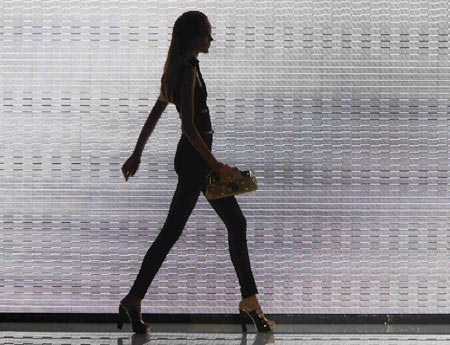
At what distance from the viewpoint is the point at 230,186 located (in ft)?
15.8

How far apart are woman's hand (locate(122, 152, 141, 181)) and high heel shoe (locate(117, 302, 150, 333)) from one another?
23.8 inches

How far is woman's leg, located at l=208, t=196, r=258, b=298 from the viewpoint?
492 centimetres

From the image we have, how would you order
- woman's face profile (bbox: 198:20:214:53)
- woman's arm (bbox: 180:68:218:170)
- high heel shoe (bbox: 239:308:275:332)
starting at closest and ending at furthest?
1. woman's arm (bbox: 180:68:218:170)
2. woman's face profile (bbox: 198:20:214:53)
3. high heel shoe (bbox: 239:308:275:332)

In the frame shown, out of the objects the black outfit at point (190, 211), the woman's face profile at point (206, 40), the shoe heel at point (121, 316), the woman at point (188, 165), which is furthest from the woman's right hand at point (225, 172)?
the shoe heel at point (121, 316)

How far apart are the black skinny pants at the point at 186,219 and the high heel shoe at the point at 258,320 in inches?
3.6

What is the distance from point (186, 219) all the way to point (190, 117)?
504 mm

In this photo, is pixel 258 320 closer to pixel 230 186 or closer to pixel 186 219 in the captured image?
pixel 186 219

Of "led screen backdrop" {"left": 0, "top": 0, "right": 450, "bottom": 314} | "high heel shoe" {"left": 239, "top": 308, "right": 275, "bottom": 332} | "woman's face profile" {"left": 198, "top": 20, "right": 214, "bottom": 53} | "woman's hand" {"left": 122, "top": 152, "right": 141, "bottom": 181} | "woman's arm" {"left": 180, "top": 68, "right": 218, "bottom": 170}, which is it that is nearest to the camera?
"woman's arm" {"left": 180, "top": 68, "right": 218, "bottom": 170}

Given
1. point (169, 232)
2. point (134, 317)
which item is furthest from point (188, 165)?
point (134, 317)

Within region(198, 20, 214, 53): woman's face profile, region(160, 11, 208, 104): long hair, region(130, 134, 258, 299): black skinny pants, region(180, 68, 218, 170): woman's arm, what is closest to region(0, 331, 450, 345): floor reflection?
region(130, 134, 258, 299): black skinny pants

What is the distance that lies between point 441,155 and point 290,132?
75 cm

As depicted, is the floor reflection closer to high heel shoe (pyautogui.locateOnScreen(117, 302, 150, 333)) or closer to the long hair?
high heel shoe (pyautogui.locateOnScreen(117, 302, 150, 333))

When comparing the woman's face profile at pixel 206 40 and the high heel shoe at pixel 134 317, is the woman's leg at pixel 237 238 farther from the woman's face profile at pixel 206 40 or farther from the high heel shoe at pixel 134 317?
the woman's face profile at pixel 206 40

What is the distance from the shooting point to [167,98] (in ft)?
16.1
